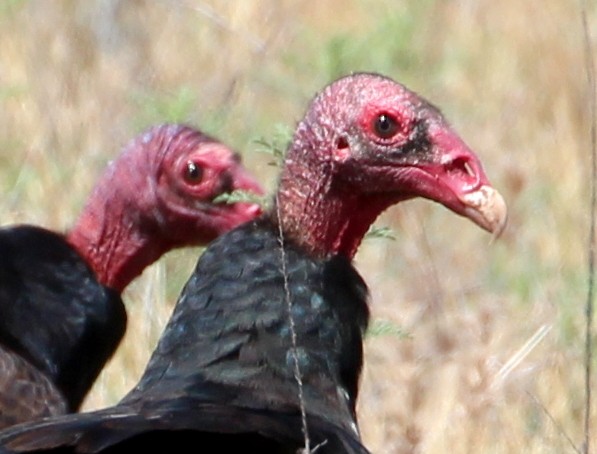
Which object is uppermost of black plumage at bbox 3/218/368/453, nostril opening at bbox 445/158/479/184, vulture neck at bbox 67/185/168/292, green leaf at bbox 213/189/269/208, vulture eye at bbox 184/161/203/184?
nostril opening at bbox 445/158/479/184

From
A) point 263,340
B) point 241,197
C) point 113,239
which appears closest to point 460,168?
point 263,340

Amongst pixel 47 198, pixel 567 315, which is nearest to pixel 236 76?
pixel 47 198

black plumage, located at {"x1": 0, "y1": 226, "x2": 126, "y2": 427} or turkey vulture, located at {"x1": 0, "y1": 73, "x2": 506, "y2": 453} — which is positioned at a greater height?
turkey vulture, located at {"x1": 0, "y1": 73, "x2": 506, "y2": 453}

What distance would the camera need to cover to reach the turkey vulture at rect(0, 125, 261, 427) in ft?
21.1

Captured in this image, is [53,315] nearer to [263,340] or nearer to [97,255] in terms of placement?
[97,255]

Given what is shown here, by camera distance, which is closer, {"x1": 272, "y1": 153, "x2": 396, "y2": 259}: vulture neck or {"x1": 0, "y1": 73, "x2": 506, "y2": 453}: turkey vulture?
{"x1": 0, "y1": 73, "x2": 506, "y2": 453}: turkey vulture

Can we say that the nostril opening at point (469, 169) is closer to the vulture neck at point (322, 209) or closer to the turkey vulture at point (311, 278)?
the turkey vulture at point (311, 278)

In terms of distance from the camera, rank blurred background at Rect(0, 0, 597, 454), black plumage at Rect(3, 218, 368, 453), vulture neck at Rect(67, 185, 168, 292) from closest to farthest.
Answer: black plumage at Rect(3, 218, 368, 453)
vulture neck at Rect(67, 185, 168, 292)
blurred background at Rect(0, 0, 597, 454)

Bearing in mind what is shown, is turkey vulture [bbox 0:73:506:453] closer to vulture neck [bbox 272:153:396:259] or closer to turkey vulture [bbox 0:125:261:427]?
vulture neck [bbox 272:153:396:259]

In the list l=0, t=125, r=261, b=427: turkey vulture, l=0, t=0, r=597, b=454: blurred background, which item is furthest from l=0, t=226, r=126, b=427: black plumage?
l=0, t=0, r=597, b=454: blurred background

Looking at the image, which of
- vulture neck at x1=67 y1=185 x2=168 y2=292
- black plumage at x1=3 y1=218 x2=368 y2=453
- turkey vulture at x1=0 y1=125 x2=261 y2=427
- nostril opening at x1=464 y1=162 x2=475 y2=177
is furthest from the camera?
vulture neck at x1=67 y1=185 x2=168 y2=292

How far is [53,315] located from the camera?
21.7ft

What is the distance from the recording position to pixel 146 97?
8844 mm

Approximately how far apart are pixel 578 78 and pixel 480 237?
1180 mm
